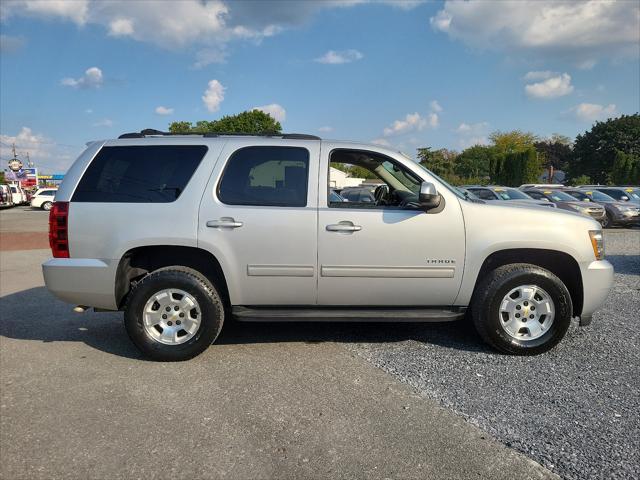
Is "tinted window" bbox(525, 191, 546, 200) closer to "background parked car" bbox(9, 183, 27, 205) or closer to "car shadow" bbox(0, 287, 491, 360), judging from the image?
"car shadow" bbox(0, 287, 491, 360)

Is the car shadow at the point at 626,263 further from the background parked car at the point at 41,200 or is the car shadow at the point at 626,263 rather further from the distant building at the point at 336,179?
the background parked car at the point at 41,200

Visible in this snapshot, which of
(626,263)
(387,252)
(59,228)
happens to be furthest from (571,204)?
(59,228)

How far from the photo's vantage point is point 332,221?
400cm

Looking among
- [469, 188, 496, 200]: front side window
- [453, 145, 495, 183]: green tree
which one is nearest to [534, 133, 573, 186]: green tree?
[453, 145, 495, 183]: green tree

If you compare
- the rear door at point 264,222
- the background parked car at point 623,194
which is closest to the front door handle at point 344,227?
the rear door at point 264,222

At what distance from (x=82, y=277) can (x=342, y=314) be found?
2.32 m

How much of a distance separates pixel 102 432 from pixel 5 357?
2.06 metres

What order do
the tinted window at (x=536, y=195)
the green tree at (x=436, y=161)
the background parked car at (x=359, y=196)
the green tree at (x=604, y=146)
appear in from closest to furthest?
the background parked car at (x=359, y=196) < the tinted window at (x=536, y=195) < the green tree at (x=604, y=146) < the green tree at (x=436, y=161)

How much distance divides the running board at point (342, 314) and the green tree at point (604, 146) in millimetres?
66167

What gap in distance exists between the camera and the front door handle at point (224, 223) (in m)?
3.97

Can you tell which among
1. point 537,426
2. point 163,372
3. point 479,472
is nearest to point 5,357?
point 163,372

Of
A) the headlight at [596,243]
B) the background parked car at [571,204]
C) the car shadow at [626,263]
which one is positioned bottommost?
the car shadow at [626,263]

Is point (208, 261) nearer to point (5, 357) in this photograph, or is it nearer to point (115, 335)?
point (115, 335)

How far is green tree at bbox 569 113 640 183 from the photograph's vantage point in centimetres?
6088
